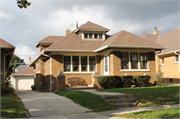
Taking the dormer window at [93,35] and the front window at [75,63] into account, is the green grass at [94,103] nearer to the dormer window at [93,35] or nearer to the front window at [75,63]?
the front window at [75,63]

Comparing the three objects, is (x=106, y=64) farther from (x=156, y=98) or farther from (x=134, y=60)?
(x=156, y=98)

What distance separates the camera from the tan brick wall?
22.9 meters

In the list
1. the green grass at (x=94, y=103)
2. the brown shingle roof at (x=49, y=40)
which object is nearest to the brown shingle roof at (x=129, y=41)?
the green grass at (x=94, y=103)

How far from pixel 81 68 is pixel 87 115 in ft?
37.3

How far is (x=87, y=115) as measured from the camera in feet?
25.6

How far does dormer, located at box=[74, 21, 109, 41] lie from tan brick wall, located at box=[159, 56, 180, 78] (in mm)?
8976

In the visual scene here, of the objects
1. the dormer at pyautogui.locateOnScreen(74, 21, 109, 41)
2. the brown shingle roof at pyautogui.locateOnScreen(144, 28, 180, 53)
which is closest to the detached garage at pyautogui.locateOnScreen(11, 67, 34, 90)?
the dormer at pyautogui.locateOnScreen(74, 21, 109, 41)

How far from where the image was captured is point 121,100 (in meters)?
10.2

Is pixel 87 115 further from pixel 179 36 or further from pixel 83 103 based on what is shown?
pixel 179 36

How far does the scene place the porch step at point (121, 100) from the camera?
32.4 feet

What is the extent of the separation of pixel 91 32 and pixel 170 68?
1094 cm

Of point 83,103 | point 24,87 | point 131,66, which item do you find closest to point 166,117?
point 83,103

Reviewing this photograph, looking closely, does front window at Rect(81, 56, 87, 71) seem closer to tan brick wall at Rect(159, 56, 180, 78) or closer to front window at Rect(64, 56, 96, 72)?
front window at Rect(64, 56, 96, 72)

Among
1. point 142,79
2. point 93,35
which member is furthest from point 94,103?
point 93,35
